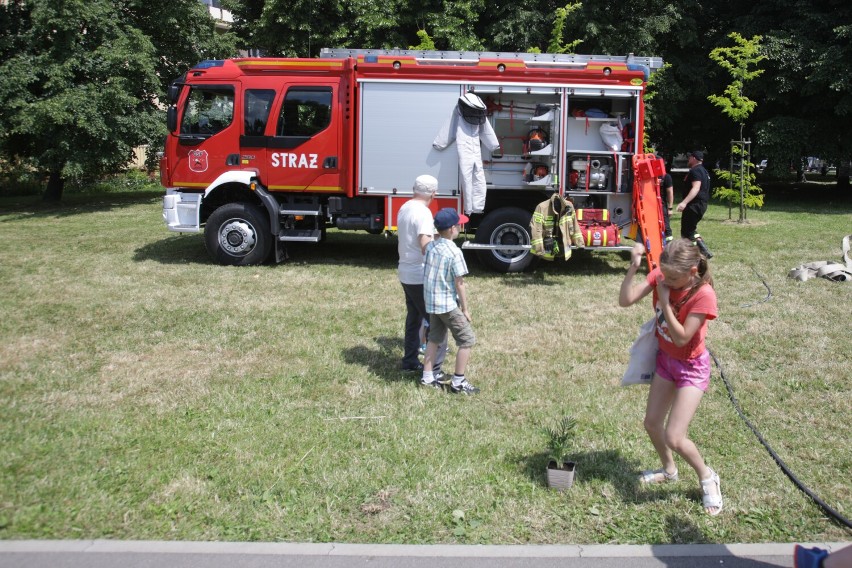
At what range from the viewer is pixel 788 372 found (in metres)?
6.66

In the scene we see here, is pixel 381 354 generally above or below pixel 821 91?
below

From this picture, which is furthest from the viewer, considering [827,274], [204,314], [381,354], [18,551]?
[827,274]

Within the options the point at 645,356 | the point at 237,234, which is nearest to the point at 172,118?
the point at 237,234

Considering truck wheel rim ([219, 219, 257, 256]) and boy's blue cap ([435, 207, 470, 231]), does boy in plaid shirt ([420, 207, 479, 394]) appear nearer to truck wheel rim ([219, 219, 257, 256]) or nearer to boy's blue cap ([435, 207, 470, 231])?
boy's blue cap ([435, 207, 470, 231])

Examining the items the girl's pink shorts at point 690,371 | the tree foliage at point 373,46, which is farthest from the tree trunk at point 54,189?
the girl's pink shorts at point 690,371

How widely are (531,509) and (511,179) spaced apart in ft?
25.0

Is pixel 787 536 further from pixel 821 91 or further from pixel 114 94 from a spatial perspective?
pixel 821 91

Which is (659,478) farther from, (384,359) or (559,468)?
(384,359)

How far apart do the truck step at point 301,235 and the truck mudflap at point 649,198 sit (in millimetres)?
4816

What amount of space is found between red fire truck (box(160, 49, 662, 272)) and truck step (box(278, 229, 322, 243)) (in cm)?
2

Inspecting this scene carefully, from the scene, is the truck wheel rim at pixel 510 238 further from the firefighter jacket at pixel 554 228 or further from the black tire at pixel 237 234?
the black tire at pixel 237 234

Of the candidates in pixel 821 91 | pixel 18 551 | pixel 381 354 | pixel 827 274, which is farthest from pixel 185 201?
pixel 821 91

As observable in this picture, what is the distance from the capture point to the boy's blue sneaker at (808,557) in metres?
3.35

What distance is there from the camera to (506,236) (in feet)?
37.1
